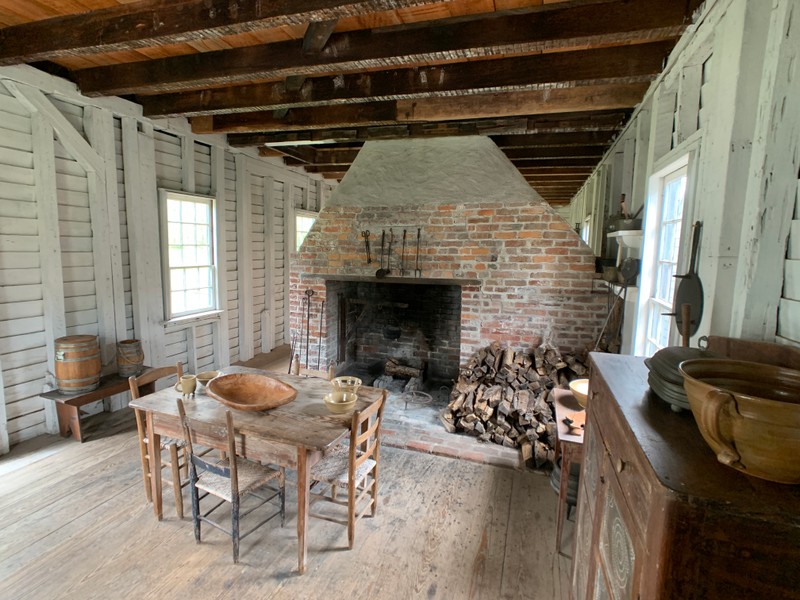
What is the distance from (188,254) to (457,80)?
11.8ft

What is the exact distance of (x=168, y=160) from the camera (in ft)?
14.1

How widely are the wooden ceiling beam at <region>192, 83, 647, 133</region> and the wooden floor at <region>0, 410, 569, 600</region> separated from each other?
2.83 m

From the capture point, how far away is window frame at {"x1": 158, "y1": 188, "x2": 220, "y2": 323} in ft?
13.7

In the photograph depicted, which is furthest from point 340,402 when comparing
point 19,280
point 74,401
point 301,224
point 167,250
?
point 301,224

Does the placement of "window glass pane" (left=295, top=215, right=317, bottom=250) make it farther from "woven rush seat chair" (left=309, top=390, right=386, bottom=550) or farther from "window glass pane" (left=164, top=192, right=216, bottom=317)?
"woven rush seat chair" (left=309, top=390, right=386, bottom=550)

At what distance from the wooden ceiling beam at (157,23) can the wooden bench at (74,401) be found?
96.7 inches

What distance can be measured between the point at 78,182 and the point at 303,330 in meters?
2.47

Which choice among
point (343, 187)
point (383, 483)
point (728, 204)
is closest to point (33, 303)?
point (343, 187)

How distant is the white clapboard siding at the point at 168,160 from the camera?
13.8 ft

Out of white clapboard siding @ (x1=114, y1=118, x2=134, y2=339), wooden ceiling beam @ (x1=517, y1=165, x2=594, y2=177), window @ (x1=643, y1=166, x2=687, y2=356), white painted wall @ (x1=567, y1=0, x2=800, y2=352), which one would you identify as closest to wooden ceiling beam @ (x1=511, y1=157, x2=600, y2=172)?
wooden ceiling beam @ (x1=517, y1=165, x2=594, y2=177)

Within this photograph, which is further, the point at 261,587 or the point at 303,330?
the point at 303,330

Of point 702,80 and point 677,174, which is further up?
point 702,80

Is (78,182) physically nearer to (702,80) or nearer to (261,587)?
A: (261,587)

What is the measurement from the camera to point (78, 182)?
349 centimetres
